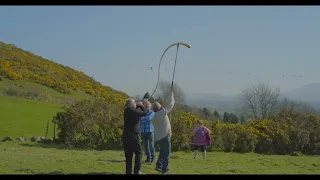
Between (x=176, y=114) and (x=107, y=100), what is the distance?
3.26 metres

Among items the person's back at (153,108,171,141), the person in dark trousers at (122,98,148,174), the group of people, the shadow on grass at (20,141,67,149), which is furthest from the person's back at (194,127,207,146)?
the shadow on grass at (20,141,67,149)

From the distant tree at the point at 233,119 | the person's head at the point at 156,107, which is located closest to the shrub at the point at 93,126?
the distant tree at the point at 233,119

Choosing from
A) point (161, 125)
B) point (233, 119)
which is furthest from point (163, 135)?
point (233, 119)

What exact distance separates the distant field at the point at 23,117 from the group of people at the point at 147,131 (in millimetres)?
12905

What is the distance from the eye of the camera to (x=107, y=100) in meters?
19.5

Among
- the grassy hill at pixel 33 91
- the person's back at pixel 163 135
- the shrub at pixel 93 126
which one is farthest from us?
the grassy hill at pixel 33 91

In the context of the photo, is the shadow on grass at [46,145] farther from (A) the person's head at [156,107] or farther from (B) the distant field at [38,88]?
(B) the distant field at [38,88]

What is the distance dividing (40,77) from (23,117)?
2043cm

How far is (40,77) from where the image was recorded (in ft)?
160

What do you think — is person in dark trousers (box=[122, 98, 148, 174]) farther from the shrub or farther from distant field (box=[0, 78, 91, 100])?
distant field (box=[0, 78, 91, 100])

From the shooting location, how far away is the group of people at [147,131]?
866 centimetres

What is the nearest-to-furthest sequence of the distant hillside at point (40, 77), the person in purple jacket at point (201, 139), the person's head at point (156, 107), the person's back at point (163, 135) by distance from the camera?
the person's back at point (163, 135) < the person's head at point (156, 107) < the person in purple jacket at point (201, 139) < the distant hillside at point (40, 77)
